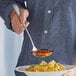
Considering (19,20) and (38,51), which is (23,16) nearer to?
(19,20)

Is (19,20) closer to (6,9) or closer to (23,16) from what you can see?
(23,16)

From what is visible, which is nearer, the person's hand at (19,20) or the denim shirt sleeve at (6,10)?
the person's hand at (19,20)

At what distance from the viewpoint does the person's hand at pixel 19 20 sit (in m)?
1.15

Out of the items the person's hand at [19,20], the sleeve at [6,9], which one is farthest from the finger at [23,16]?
the sleeve at [6,9]

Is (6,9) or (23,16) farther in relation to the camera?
(6,9)

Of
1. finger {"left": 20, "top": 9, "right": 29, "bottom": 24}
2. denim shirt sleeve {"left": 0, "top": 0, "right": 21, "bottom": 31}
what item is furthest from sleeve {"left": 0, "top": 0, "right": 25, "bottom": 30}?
finger {"left": 20, "top": 9, "right": 29, "bottom": 24}

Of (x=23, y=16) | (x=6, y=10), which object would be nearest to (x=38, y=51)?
(x=23, y=16)

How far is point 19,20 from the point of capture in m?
1.18

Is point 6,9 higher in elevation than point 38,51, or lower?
higher

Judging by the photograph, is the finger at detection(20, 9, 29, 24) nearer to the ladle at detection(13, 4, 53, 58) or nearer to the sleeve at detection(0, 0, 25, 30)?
the ladle at detection(13, 4, 53, 58)

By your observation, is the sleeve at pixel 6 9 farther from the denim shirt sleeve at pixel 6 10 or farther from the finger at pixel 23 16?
the finger at pixel 23 16

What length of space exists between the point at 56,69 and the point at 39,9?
0.37 meters

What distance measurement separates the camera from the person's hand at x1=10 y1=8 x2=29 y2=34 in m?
1.15

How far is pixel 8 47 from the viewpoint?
1627 millimetres
